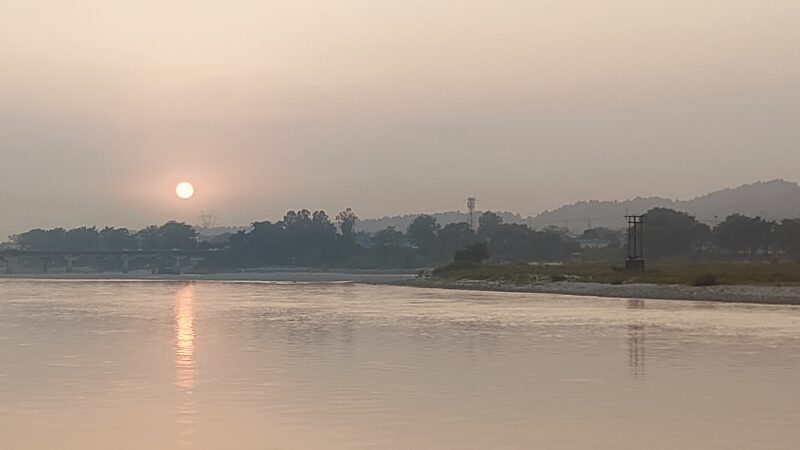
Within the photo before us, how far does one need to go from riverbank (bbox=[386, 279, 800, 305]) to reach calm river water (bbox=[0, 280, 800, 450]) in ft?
76.1

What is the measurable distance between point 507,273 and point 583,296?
98.9 feet

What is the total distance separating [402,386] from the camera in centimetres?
2205

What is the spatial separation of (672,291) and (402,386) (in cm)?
5342

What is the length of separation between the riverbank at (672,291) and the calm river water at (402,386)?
2320 centimetres

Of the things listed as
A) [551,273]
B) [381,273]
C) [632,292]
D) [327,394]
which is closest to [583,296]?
[632,292]

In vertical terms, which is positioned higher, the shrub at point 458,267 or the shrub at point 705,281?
the shrub at point 458,267

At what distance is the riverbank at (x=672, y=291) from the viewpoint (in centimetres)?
6438

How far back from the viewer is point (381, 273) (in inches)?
7229

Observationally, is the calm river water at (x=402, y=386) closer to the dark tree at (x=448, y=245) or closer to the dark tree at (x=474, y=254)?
the dark tree at (x=474, y=254)

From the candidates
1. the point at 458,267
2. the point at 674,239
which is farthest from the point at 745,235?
the point at 458,267

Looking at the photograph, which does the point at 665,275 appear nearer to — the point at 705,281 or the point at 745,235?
the point at 705,281

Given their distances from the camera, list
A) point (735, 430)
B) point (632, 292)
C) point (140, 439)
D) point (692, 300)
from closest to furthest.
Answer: point (140, 439) → point (735, 430) → point (692, 300) → point (632, 292)

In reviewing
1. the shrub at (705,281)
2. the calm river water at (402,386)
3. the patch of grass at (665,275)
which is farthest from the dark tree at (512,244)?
the calm river water at (402,386)

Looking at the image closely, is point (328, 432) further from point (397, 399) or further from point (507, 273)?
point (507, 273)
